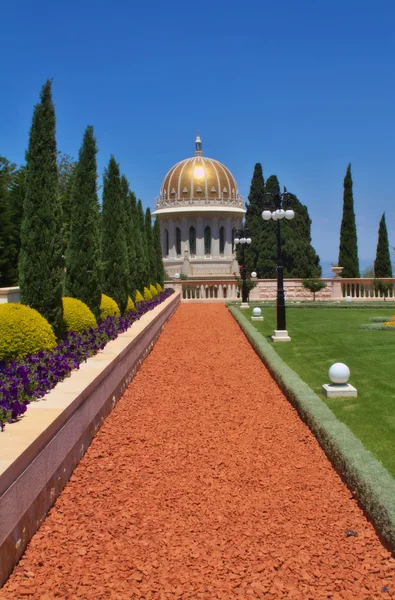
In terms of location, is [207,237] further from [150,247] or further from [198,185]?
[150,247]

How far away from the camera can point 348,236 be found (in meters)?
48.5

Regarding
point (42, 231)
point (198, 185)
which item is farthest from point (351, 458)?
point (198, 185)

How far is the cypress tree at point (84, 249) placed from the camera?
14.4m

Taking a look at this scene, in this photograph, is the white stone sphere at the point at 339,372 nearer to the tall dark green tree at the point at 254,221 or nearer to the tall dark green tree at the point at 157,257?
the tall dark green tree at the point at 157,257

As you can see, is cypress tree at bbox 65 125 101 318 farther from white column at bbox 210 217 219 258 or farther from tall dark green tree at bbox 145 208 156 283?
white column at bbox 210 217 219 258

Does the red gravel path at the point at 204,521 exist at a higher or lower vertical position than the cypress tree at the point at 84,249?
lower

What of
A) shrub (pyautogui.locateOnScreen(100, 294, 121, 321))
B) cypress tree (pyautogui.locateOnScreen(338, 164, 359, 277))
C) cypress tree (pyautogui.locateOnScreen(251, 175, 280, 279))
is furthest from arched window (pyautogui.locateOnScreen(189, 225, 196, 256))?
shrub (pyautogui.locateOnScreen(100, 294, 121, 321))

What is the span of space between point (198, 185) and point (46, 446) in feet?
287

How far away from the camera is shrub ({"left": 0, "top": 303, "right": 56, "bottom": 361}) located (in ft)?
29.1

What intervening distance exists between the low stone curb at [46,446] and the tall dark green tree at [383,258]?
44.9 metres

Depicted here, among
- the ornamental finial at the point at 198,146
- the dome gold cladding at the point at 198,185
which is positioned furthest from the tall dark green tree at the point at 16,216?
the ornamental finial at the point at 198,146

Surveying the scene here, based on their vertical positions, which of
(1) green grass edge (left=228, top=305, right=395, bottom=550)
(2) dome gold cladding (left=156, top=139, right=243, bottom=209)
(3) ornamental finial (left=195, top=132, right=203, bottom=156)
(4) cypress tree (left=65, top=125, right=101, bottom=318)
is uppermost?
(3) ornamental finial (left=195, top=132, right=203, bottom=156)

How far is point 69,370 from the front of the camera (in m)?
7.90

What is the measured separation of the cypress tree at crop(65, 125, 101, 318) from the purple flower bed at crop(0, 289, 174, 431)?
338 cm
